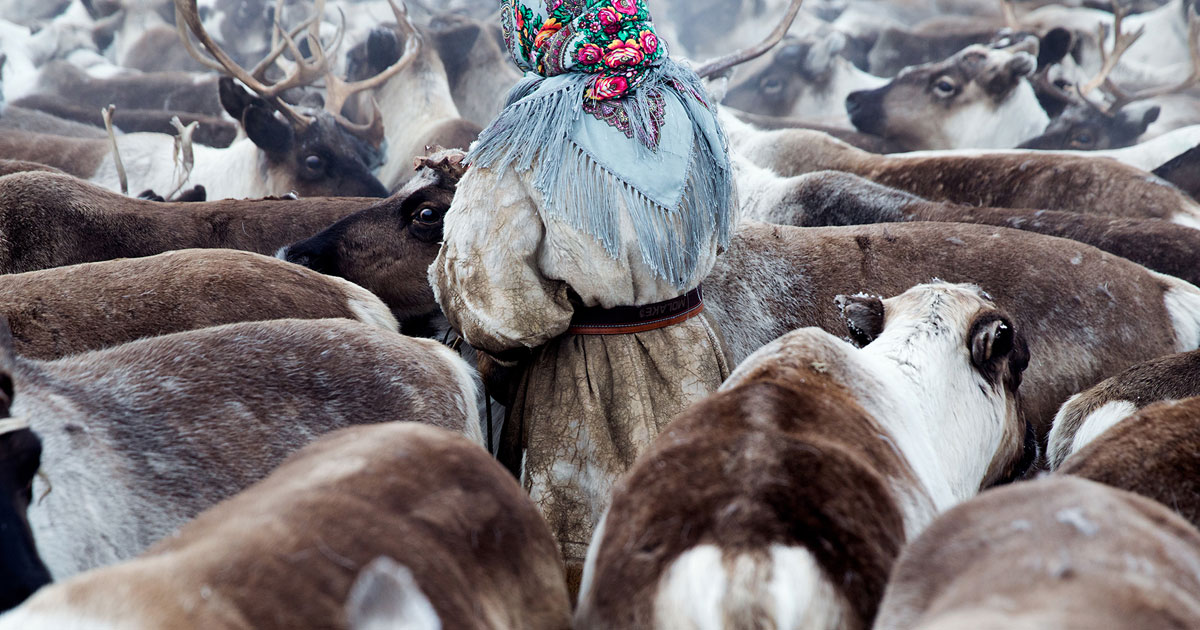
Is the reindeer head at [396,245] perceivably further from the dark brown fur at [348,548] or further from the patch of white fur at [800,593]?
the patch of white fur at [800,593]

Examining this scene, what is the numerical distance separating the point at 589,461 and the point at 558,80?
99 cm

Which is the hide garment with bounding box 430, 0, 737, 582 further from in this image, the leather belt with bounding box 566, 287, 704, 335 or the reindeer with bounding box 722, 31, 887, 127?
the reindeer with bounding box 722, 31, 887, 127

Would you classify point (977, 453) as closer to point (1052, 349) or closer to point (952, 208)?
point (1052, 349)

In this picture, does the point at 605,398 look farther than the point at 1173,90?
No

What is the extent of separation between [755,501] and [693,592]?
182 mm

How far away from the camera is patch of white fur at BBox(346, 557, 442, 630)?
4.20 feet

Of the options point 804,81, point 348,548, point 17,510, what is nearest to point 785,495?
point 348,548

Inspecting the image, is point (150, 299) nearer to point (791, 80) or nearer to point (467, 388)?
A: point (467, 388)

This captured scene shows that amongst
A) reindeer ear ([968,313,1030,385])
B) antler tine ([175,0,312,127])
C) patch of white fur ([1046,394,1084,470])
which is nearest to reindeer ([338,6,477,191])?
antler tine ([175,0,312,127])

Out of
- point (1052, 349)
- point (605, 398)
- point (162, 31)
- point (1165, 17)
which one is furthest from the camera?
point (162, 31)

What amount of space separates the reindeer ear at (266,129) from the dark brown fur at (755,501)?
4.47m

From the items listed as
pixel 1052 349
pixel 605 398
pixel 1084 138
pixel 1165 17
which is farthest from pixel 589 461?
pixel 1165 17

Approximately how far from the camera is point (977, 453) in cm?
242

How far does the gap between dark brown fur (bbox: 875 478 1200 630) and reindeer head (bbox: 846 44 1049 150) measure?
18.7 feet
